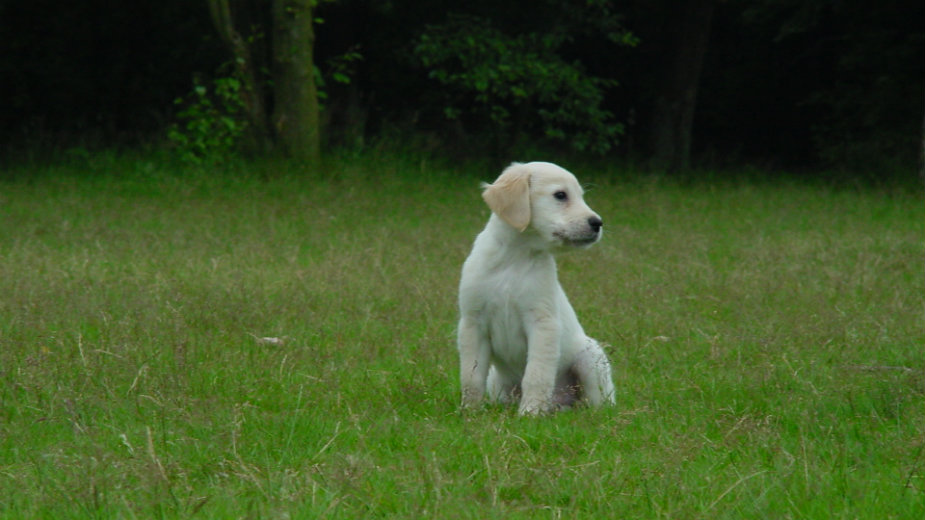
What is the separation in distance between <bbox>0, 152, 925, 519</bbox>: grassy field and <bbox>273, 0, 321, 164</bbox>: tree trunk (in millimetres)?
3525

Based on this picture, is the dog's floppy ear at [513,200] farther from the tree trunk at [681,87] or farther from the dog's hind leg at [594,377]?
the tree trunk at [681,87]

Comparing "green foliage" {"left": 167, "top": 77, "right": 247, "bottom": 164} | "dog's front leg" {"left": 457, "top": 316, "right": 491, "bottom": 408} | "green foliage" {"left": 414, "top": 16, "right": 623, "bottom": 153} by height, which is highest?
"green foliage" {"left": 414, "top": 16, "right": 623, "bottom": 153}

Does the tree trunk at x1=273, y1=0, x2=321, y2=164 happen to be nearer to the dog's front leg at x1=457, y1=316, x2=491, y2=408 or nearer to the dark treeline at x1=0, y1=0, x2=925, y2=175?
the dark treeline at x1=0, y1=0, x2=925, y2=175

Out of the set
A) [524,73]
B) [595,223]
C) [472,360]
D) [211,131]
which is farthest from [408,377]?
[524,73]

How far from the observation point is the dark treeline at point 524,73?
701 inches

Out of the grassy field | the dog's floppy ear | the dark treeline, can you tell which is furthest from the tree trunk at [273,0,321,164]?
the dog's floppy ear

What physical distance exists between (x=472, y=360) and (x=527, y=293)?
399mm

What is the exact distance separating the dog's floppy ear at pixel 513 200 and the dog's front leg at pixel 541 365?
0.46m

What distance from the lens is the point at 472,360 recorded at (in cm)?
514

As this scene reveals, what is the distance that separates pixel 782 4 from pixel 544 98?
16.0ft

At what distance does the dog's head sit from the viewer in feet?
16.8

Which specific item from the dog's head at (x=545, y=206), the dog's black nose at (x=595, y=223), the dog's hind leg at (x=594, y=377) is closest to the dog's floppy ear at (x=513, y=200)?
the dog's head at (x=545, y=206)

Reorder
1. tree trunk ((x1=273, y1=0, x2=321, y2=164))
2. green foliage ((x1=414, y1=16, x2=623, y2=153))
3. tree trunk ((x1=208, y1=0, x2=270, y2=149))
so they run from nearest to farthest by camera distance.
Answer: tree trunk ((x1=273, y1=0, x2=321, y2=164))
tree trunk ((x1=208, y1=0, x2=270, y2=149))
green foliage ((x1=414, y1=16, x2=623, y2=153))

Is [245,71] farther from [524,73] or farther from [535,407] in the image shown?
[535,407]
